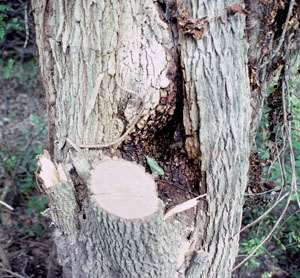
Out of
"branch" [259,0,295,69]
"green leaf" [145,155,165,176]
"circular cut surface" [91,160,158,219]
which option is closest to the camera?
"circular cut surface" [91,160,158,219]

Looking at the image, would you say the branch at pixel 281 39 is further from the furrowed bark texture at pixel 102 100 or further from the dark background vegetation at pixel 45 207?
the furrowed bark texture at pixel 102 100

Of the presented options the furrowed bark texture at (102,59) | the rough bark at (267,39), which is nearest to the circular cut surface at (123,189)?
the furrowed bark texture at (102,59)

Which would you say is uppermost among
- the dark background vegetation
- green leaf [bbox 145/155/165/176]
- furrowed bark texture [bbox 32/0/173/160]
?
furrowed bark texture [bbox 32/0/173/160]

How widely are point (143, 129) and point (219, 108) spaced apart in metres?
0.36

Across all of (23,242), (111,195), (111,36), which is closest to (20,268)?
(23,242)

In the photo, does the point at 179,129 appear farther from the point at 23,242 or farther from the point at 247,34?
the point at 23,242

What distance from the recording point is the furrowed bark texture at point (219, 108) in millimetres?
1281

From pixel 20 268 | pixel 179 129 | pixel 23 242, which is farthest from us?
pixel 23 242

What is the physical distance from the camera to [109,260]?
54.5 inches

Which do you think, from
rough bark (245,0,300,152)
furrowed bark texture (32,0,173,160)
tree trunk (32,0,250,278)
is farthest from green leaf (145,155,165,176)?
rough bark (245,0,300,152)

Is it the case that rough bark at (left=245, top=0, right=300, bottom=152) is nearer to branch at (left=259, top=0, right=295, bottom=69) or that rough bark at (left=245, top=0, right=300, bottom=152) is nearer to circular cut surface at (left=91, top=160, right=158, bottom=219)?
branch at (left=259, top=0, right=295, bottom=69)

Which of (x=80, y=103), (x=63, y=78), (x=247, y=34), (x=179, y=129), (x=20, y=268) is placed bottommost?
(x=20, y=268)

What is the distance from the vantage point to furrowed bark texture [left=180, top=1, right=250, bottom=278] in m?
1.28

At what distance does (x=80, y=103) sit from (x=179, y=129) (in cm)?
48
